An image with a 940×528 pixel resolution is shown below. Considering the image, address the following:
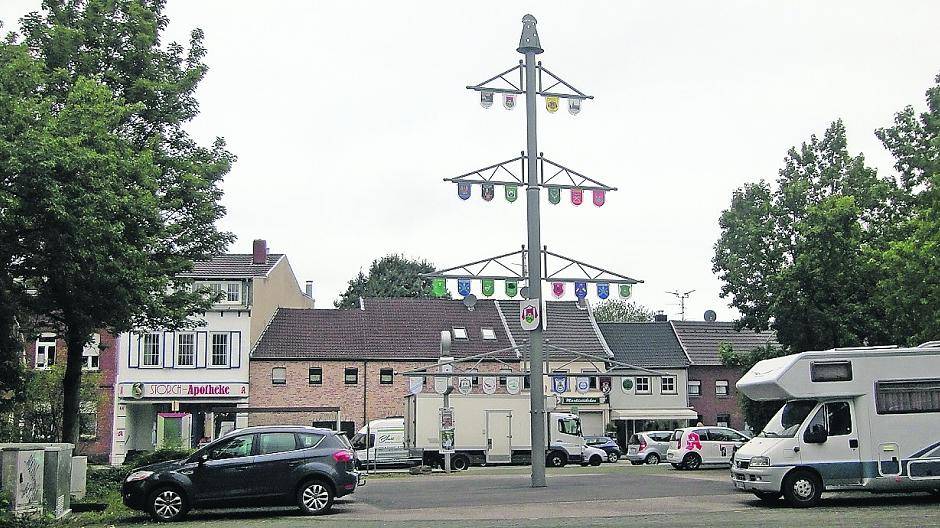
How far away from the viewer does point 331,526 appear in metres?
17.1

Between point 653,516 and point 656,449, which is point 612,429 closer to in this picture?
point 656,449

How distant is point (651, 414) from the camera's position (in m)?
59.7

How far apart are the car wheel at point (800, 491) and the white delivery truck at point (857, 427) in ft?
0.06

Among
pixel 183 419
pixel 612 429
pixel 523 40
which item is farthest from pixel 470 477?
pixel 612 429

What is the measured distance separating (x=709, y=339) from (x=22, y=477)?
172ft

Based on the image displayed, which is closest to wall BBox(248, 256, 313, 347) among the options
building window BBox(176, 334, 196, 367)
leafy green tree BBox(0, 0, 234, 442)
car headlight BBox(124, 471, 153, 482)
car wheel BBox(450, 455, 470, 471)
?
building window BBox(176, 334, 196, 367)

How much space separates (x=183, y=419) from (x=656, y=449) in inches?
867

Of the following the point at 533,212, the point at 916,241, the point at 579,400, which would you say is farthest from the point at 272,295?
the point at 916,241

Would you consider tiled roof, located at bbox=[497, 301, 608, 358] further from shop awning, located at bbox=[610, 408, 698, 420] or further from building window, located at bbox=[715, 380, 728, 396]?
building window, located at bbox=[715, 380, 728, 396]

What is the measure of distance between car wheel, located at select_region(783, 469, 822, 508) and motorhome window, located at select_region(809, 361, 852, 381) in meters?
1.78

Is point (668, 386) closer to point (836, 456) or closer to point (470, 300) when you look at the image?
point (470, 300)

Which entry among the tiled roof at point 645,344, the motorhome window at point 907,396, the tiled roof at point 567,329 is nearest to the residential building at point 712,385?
the tiled roof at point 645,344

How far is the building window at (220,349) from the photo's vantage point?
52.5 m

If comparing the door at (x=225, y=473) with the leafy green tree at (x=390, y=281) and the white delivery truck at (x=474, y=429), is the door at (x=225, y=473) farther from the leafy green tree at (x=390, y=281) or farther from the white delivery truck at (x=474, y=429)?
the leafy green tree at (x=390, y=281)
